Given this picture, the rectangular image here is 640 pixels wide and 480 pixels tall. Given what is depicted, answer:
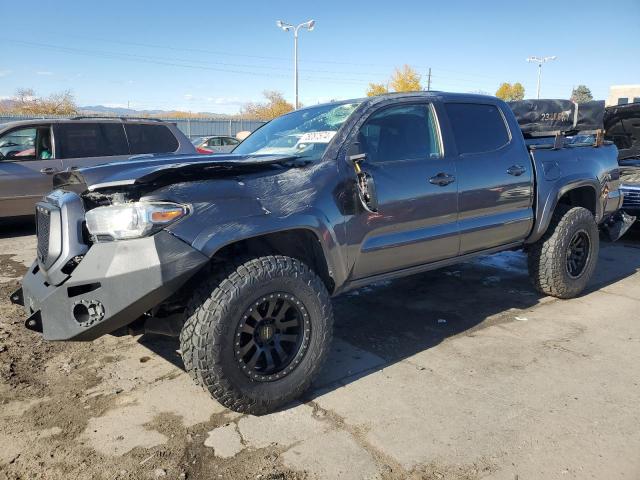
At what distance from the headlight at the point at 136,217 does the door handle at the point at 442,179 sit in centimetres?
186

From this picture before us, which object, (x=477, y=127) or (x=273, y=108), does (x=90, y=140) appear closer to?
(x=477, y=127)

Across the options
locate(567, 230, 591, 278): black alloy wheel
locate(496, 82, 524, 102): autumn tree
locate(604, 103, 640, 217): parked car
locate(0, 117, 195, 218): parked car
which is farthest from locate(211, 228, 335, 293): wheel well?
locate(496, 82, 524, 102): autumn tree

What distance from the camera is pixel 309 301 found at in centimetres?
299

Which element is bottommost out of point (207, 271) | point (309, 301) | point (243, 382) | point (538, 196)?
point (243, 382)

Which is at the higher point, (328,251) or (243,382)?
(328,251)

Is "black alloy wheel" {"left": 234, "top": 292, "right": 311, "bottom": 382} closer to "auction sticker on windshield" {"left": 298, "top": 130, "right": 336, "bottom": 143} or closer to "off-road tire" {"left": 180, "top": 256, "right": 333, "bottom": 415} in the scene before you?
"off-road tire" {"left": 180, "top": 256, "right": 333, "bottom": 415}

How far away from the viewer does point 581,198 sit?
5.24m

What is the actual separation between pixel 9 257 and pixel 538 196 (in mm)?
6049

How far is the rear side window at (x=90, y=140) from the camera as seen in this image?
25.5ft

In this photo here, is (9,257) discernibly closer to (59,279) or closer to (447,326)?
(59,279)

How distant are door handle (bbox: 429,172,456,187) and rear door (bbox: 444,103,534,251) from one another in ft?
0.39

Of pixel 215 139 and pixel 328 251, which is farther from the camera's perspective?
pixel 215 139

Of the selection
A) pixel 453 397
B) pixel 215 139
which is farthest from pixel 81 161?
pixel 215 139

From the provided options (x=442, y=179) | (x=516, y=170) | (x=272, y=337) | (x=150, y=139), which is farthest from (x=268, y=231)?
(x=150, y=139)
